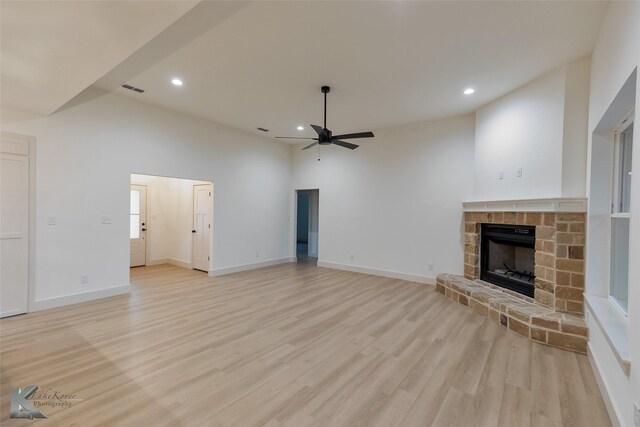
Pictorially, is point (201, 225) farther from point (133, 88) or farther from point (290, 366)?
point (290, 366)

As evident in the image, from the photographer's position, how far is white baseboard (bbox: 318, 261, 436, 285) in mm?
5477

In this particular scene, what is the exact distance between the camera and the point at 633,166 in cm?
167

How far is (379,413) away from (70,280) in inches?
182

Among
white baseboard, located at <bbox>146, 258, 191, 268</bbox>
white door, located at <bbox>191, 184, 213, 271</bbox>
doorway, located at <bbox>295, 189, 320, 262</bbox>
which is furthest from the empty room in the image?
doorway, located at <bbox>295, 189, 320, 262</bbox>

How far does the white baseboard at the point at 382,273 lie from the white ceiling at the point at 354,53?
3224mm

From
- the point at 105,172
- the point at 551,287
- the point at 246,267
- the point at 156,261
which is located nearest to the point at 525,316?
the point at 551,287

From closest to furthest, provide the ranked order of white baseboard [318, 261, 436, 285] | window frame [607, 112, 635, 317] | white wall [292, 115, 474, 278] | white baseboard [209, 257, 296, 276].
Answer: window frame [607, 112, 635, 317]
white wall [292, 115, 474, 278]
white baseboard [318, 261, 436, 285]
white baseboard [209, 257, 296, 276]

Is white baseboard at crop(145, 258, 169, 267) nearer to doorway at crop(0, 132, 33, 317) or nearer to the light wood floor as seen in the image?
the light wood floor

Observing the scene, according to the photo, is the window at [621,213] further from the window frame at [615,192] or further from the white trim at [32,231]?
the white trim at [32,231]

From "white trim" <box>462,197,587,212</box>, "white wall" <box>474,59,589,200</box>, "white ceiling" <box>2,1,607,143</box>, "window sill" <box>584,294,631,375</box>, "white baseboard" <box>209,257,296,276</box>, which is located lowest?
"white baseboard" <box>209,257,296,276</box>

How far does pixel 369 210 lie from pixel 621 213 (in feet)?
13.6

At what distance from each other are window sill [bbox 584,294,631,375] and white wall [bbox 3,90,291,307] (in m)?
5.88

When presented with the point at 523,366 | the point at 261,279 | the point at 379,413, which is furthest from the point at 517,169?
the point at 261,279

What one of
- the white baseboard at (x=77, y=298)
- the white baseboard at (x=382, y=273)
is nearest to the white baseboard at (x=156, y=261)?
the white baseboard at (x=77, y=298)
